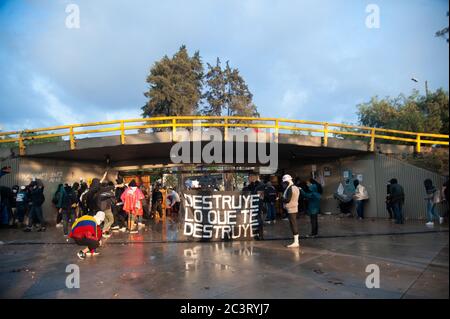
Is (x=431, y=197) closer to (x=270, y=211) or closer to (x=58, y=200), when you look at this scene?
(x=270, y=211)

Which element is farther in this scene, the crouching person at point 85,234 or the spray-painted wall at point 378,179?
the spray-painted wall at point 378,179

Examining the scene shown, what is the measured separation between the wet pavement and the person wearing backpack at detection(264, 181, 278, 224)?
138 inches

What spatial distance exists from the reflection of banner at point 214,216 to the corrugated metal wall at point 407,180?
8033 mm

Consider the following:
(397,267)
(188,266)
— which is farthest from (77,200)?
(397,267)

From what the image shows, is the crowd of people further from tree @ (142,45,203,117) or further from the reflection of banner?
tree @ (142,45,203,117)

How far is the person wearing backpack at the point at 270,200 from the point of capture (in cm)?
1288

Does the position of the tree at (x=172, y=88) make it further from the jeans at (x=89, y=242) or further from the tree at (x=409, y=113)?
the jeans at (x=89, y=242)

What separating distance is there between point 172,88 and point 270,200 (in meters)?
27.7

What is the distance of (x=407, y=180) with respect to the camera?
1326 centimetres

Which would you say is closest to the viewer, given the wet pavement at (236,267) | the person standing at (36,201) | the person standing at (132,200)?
the wet pavement at (236,267)

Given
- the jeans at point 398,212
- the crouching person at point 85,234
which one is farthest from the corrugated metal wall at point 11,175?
the jeans at point 398,212

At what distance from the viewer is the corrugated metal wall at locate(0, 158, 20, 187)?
12.6 m
